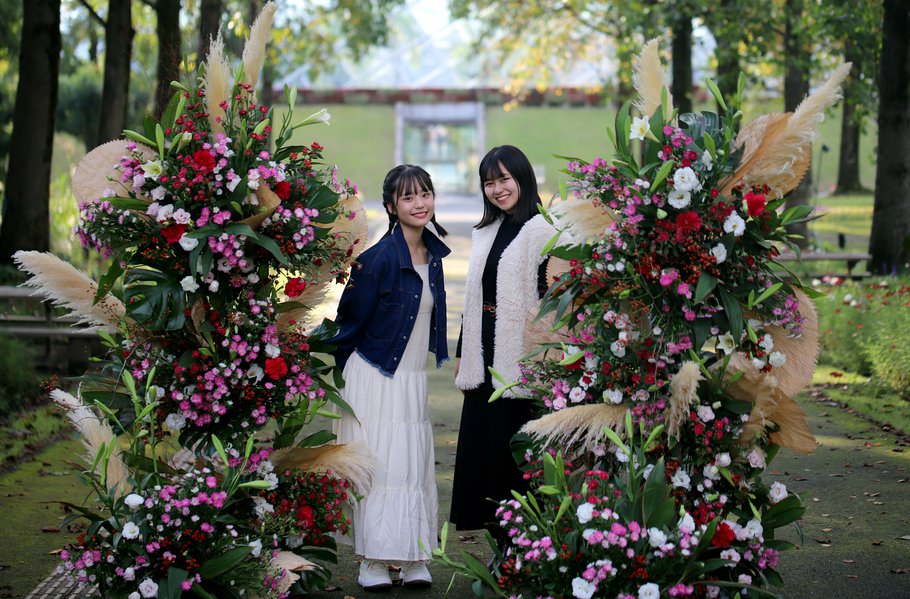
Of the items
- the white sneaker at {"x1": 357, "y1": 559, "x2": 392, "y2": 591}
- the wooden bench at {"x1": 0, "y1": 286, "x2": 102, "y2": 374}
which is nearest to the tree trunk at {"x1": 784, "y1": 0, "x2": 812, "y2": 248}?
the wooden bench at {"x1": 0, "y1": 286, "x2": 102, "y2": 374}

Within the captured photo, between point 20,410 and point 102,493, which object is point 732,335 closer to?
point 102,493

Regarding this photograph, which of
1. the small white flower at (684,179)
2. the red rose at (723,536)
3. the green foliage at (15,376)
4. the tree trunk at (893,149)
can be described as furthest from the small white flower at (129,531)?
the tree trunk at (893,149)

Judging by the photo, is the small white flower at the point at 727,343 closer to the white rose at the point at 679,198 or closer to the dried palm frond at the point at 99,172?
the white rose at the point at 679,198

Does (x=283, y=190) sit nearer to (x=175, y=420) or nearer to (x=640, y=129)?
(x=175, y=420)

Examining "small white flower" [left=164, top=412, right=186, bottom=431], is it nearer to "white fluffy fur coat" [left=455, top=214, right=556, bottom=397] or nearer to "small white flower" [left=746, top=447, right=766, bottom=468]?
"white fluffy fur coat" [left=455, top=214, right=556, bottom=397]

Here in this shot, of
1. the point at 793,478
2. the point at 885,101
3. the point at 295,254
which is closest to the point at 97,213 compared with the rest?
the point at 295,254

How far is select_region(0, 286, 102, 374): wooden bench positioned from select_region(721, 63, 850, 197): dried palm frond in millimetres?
7692

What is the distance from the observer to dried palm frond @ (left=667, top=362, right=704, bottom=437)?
427 cm

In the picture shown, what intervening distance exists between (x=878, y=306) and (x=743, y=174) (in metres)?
8.45

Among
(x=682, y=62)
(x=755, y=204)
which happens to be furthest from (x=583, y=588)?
(x=682, y=62)

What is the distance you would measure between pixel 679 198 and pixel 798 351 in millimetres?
813

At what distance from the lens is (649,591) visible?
4008 mm

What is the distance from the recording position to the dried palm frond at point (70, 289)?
16.0 ft

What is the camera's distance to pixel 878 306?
12320 mm
